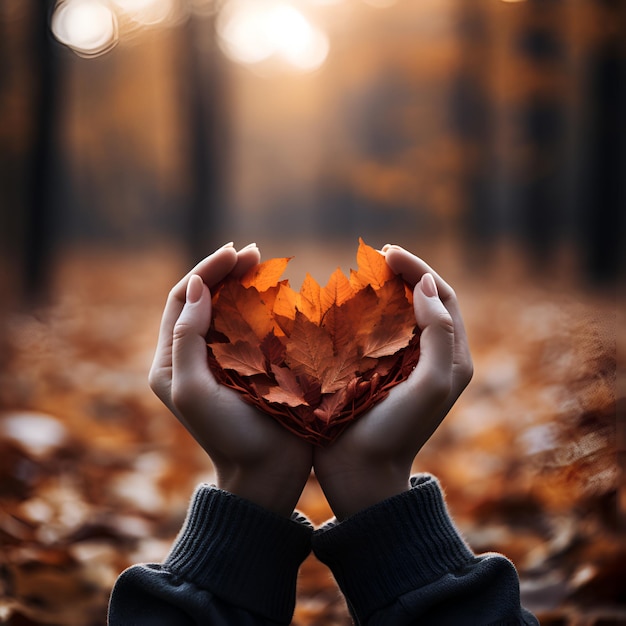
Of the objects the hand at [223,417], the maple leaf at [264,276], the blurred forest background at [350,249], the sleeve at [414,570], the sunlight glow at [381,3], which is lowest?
the sleeve at [414,570]

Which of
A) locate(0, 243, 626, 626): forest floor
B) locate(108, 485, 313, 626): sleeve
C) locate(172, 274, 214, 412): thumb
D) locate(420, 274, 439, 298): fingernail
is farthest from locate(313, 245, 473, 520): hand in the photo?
locate(0, 243, 626, 626): forest floor

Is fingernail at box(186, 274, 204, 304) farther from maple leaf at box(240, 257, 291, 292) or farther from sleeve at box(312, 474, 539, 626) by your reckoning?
sleeve at box(312, 474, 539, 626)

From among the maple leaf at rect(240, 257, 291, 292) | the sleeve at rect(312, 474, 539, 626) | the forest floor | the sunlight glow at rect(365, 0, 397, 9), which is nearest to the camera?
the sleeve at rect(312, 474, 539, 626)

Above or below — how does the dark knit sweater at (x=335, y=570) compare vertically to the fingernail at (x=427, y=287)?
below

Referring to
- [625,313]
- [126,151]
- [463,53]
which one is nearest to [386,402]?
[625,313]

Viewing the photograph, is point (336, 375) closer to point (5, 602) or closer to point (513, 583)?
point (513, 583)

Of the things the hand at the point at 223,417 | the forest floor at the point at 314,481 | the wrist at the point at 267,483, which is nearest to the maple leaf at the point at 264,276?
the hand at the point at 223,417

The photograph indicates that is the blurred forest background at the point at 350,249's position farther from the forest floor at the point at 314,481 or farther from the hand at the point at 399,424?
the hand at the point at 399,424

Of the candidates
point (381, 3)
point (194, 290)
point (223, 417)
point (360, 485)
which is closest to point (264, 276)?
point (194, 290)
